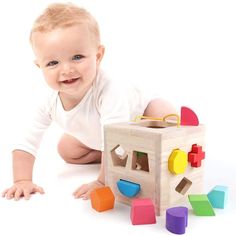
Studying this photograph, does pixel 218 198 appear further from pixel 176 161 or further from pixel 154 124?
pixel 154 124

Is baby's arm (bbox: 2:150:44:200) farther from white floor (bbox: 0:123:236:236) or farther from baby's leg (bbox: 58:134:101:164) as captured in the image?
baby's leg (bbox: 58:134:101:164)

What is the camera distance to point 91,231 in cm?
86

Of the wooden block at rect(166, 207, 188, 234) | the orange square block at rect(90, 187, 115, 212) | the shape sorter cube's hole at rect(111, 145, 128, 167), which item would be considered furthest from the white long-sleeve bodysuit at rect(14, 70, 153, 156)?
the wooden block at rect(166, 207, 188, 234)

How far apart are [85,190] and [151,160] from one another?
23 cm

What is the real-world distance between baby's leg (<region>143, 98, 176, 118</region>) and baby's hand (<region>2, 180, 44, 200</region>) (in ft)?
1.33

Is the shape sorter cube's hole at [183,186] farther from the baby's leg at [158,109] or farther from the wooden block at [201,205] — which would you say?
the baby's leg at [158,109]

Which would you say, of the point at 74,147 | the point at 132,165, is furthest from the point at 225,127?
the point at 132,165

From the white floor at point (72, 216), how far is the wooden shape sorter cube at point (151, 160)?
0.17 ft

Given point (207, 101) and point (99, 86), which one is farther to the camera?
point (207, 101)

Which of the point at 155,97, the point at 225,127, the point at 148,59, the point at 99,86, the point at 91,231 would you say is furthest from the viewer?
the point at 148,59

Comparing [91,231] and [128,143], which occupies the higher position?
[128,143]

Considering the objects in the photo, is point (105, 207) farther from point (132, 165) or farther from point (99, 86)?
point (99, 86)

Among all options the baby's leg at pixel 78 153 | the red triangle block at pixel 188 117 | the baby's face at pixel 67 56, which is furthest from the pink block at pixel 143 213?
the baby's leg at pixel 78 153

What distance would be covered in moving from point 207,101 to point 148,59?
32cm
